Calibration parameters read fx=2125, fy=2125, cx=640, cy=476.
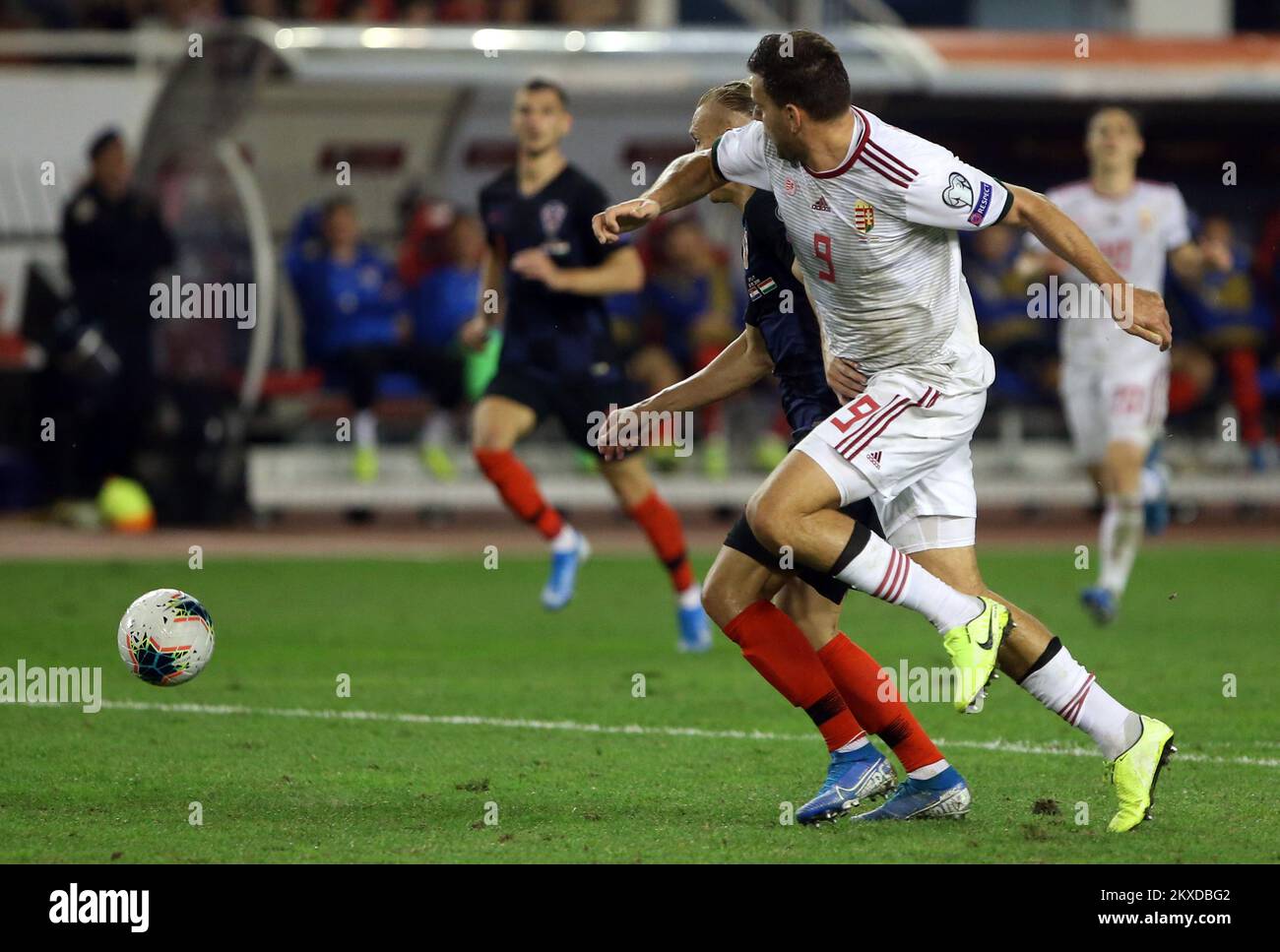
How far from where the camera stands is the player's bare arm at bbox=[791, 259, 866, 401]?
5.76 meters

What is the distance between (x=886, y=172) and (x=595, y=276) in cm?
480

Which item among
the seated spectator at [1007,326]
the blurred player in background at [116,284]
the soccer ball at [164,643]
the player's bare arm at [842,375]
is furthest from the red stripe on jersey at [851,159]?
the seated spectator at [1007,326]

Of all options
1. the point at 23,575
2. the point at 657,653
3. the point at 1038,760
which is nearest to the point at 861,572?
the point at 1038,760

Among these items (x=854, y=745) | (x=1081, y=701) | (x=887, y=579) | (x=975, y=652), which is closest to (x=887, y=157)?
(x=887, y=579)

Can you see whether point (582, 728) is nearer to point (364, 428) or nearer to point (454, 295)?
point (364, 428)

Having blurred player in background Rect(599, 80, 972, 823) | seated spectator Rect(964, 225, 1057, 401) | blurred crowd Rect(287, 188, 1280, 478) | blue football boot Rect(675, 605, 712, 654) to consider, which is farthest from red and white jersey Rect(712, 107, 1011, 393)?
seated spectator Rect(964, 225, 1057, 401)

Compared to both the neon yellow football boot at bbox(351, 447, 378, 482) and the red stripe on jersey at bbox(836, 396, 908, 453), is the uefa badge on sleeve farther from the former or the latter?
the neon yellow football boot at bbox(351, 447, 378, 482)

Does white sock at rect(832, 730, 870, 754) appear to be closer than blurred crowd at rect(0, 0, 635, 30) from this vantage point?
Yes

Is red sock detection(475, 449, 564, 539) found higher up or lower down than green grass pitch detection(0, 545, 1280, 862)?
higher up

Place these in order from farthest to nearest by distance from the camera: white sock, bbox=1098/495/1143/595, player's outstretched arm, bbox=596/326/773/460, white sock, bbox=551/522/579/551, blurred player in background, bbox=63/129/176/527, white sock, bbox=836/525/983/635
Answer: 1. blurred player in background, bbox=63/129/176/527
2. white sock, bbox=1098/495/1143/595
3. white sock, bbox=551/522/579/551
4. player's outstretched arm, bbox=596/326/773/460
5. white sock, bbox=836/525/983/635

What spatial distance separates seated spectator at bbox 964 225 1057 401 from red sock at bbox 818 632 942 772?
40.2ft

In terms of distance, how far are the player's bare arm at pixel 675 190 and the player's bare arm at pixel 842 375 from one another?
0.34m

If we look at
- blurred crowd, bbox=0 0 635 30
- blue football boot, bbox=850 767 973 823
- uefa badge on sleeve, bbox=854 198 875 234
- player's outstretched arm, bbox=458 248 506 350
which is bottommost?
blue football boot, bbox=850 767 973 823

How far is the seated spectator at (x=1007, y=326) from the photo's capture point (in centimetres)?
1809
